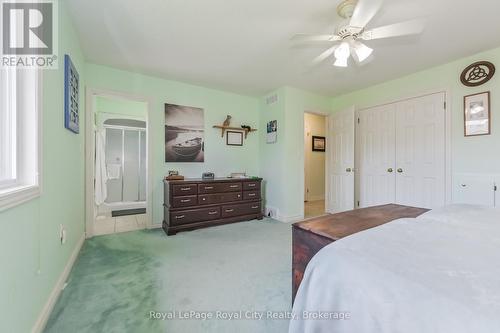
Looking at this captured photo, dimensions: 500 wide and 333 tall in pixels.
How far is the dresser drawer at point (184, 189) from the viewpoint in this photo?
3090 mm

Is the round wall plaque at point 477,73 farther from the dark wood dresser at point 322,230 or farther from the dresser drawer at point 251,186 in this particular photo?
the dresser drawer at point 251,186

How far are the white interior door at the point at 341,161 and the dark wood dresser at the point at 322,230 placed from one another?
2540 millimetres

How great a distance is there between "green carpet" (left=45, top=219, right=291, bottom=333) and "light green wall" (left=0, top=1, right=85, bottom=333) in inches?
8.9

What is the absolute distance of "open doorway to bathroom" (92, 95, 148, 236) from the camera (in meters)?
4.26

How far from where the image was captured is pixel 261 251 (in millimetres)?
2494

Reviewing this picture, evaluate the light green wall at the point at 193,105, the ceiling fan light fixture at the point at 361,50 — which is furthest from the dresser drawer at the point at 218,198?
the ceiling fan light fixture at the point at 361,50

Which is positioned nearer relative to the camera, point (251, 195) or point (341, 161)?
point (251, 195)

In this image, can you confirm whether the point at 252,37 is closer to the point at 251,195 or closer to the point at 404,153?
the point at 251,195

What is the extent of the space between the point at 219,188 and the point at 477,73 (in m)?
3.66

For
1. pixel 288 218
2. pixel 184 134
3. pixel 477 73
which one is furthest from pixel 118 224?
pixel 477 73

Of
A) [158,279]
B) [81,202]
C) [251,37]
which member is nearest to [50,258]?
[158,279]

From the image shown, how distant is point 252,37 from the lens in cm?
228

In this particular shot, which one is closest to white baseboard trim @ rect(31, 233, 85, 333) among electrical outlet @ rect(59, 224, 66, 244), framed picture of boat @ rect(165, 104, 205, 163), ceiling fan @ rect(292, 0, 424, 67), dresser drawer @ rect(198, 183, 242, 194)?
electrical outlet @ rect(59, 224, 66, 244)

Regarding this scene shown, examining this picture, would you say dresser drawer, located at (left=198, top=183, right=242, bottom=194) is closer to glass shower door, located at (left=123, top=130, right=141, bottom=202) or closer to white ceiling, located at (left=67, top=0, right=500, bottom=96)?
white ceiling, located at (left=67, top=0, right=500, bottom=96)
